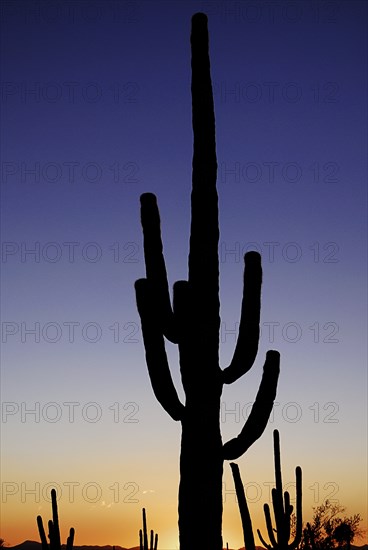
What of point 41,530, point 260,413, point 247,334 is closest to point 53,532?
point 41,530

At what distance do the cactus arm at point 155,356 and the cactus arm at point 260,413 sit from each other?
2.75ft

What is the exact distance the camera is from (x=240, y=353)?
10.8 meters

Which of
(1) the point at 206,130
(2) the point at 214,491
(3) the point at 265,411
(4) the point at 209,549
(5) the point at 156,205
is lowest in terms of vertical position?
(4) the point at 209,549

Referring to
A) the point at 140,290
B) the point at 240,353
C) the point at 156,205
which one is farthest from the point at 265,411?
the point at 156,205

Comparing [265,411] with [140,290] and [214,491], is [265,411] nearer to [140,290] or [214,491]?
[214,491]

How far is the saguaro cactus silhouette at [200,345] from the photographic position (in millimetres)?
10383

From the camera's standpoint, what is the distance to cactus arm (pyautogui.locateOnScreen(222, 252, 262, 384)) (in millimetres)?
10836

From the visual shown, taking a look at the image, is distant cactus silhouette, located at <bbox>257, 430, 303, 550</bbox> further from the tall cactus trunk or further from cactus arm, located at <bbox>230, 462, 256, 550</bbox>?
the tall cactus trunk

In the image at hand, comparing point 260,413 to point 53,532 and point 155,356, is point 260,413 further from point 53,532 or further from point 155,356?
point 53,532

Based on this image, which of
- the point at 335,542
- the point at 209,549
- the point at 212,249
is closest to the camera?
the point at 209,549

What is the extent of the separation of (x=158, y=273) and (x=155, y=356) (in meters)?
1.03

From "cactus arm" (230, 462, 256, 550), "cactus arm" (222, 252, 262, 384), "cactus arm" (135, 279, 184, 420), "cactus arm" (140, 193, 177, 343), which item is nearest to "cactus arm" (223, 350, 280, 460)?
"cactus arm" (222, 252, 262, 384)

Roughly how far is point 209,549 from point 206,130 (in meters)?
5.24

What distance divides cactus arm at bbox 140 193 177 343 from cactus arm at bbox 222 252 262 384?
0.81 m
